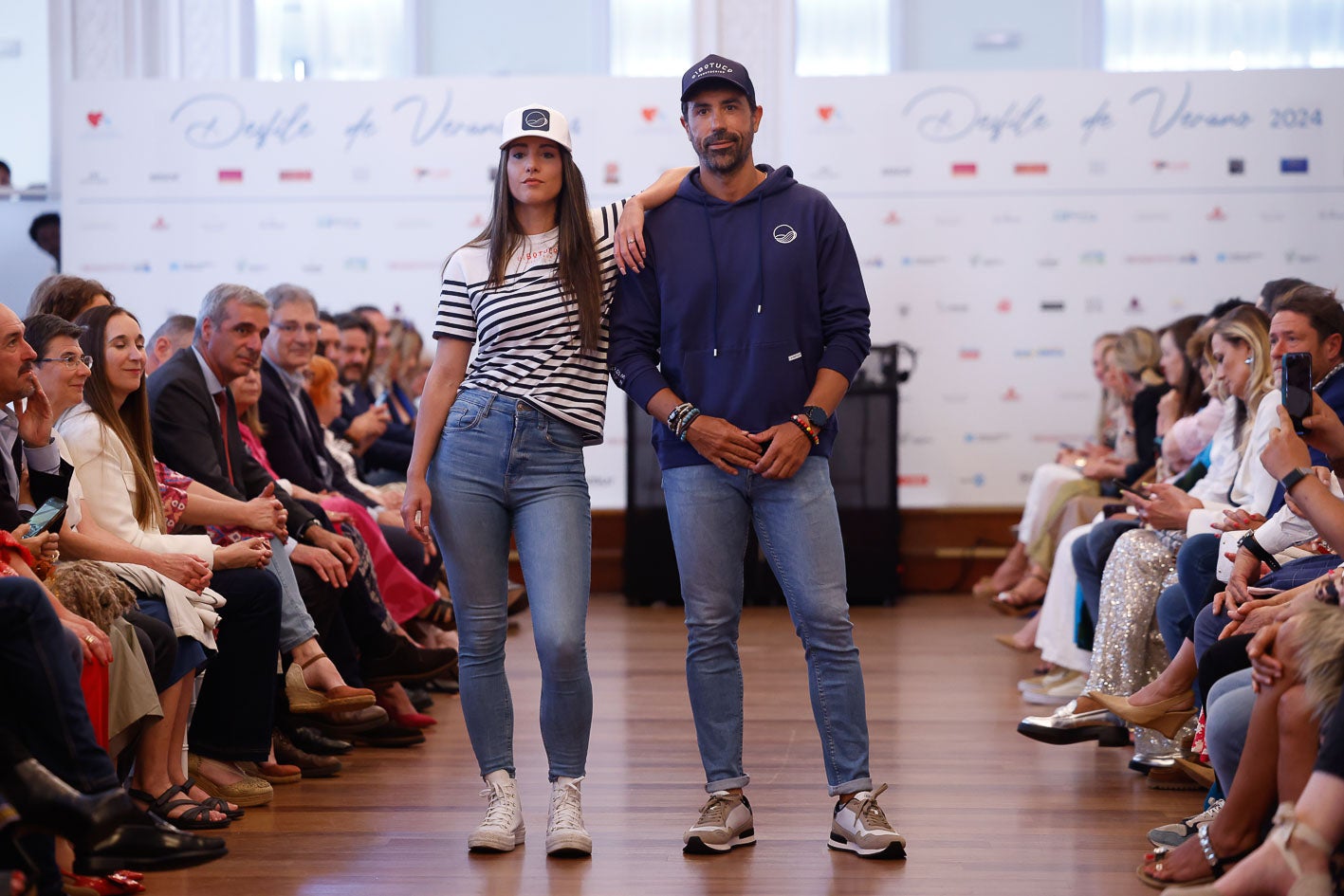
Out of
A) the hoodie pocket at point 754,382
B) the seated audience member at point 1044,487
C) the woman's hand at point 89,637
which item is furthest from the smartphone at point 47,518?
the seated audience member at point 1044,487

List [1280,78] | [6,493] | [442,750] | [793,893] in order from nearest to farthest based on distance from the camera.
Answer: [793,893] → [6,493] → [442,750] → [1280,78]

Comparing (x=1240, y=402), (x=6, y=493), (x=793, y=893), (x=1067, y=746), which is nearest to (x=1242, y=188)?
(x=1240, y=402)

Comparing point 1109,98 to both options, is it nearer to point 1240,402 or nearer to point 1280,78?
point 1280,78

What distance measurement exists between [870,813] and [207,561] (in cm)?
159

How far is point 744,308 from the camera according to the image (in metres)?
2.89

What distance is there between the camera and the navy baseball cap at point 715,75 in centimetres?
283

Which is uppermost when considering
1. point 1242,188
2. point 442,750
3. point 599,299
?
point 1242,188

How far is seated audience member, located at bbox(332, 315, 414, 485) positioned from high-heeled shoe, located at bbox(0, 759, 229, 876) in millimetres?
3076

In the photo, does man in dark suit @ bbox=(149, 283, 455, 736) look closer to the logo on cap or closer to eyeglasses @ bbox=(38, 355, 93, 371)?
eyeglasses @ bbox=(38, 355, 93, 371)

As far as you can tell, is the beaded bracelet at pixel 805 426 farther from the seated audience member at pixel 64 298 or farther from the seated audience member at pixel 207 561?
the seated audience member at pixel 64 298

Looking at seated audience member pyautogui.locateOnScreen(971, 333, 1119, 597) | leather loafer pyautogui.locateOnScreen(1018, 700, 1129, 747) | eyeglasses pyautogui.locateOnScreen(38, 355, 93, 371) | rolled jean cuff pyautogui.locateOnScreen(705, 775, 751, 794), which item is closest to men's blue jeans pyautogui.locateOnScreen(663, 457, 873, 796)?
rolled jean cuff pyautogui.locateOnScreen(705, 775, 751, 794)

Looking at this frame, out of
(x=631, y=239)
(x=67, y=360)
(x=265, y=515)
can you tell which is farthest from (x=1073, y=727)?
(x=67, y=360)

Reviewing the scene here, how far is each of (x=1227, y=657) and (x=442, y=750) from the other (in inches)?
82.4

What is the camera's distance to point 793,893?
2.65 metres
